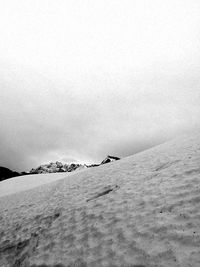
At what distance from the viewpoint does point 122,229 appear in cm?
493

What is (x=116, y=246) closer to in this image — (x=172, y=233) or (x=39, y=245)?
(x=172, y=233)

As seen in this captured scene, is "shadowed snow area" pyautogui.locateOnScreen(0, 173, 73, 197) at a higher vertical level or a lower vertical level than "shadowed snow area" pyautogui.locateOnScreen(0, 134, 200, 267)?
higher

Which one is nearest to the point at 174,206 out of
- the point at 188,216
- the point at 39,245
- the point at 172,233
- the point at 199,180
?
the point at 188,216

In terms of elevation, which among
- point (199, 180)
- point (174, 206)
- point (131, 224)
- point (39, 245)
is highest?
point (199, 180)

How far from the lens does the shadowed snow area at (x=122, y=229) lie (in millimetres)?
3873

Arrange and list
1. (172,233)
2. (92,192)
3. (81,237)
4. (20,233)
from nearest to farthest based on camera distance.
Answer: (172,233), (81,237), (20,233), (92,192)

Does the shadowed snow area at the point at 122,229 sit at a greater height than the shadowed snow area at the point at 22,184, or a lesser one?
lesser

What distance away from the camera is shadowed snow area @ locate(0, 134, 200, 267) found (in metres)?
3.87

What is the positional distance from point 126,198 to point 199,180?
2.52 m

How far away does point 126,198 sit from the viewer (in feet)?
21.8

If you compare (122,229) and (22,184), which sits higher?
(22,184)

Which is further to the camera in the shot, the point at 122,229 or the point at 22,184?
the point at 22,184

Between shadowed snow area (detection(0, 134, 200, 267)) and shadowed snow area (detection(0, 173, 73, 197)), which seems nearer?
shadowed snow area (detection(0, 134, 200, 267))

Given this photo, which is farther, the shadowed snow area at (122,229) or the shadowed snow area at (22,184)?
the shadowed snow area at (22,184)
